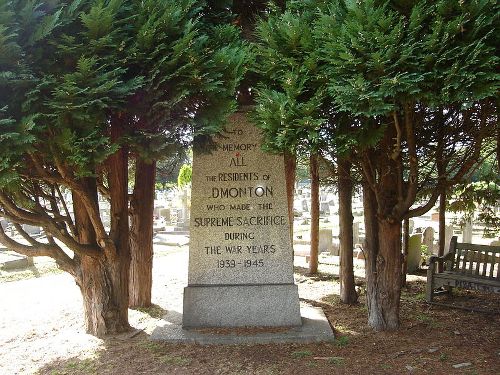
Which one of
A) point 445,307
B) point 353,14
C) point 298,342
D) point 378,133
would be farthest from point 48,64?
point 445,307

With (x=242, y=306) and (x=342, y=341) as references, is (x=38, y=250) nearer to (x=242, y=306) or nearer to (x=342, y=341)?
(x=242, y=306)

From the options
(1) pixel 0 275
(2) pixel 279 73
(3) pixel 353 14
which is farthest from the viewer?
(1) pixel 0 275

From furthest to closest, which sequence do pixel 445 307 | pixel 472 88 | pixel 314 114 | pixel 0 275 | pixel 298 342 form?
pixel 0 275 < pixel 445 307 < pixel 298 342 < pixel 314 114 < pixel 472 88

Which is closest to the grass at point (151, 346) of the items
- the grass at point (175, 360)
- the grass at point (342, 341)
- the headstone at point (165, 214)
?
the grass at point (175, 360)

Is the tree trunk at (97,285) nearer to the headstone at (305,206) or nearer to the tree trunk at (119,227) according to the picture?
the tree trunk at (119,227)

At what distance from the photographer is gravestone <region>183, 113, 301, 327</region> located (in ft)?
19.9

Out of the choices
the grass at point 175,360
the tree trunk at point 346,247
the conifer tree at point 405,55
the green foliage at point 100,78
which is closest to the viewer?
the conifer tree at point 405,55

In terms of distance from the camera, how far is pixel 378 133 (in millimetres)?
4492

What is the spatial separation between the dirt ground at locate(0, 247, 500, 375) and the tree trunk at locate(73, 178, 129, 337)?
0.64ft

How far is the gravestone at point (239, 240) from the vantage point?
607 centimetres

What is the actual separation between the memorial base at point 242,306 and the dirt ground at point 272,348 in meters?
0.55

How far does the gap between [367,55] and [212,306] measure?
144 inches

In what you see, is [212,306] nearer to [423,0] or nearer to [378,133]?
[378,133]

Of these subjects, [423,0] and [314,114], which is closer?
[423,0]
